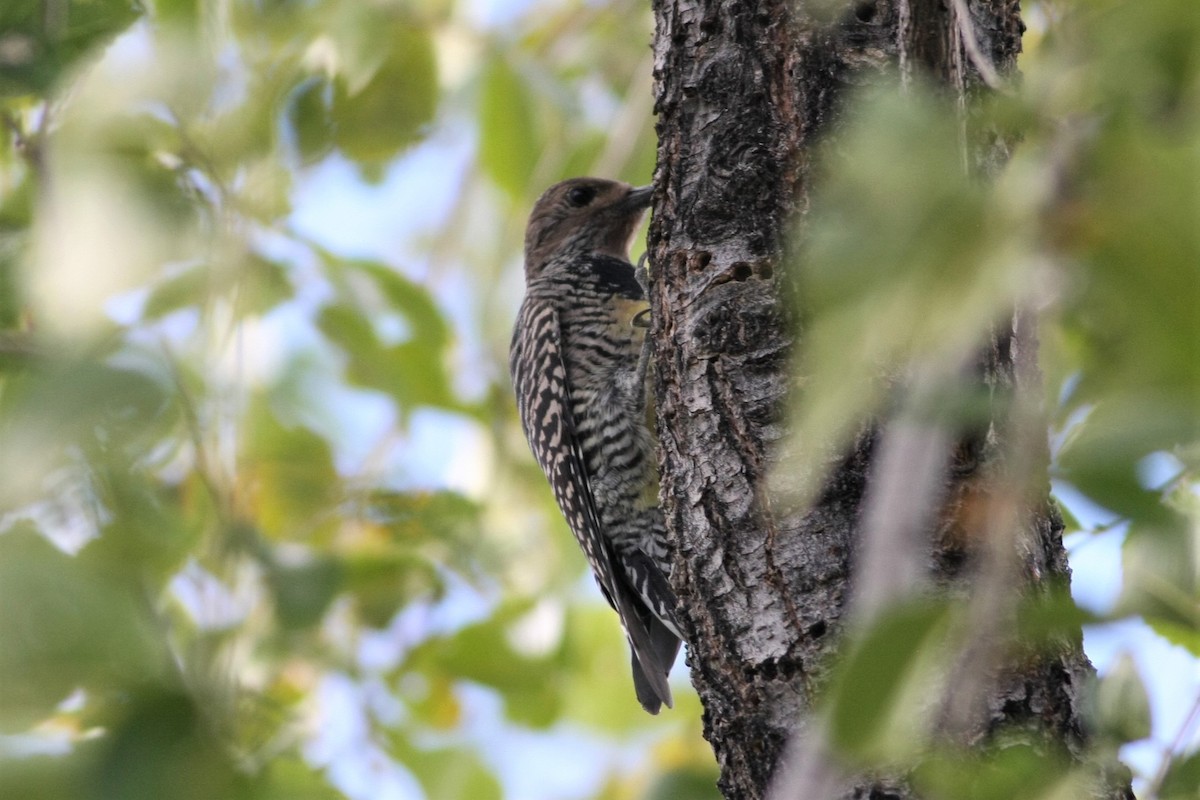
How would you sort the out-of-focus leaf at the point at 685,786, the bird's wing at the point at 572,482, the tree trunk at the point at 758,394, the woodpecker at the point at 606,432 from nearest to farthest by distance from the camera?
the tree trunk at the point at 758,394, the out-of-focus leaf at the point at 685,786, the bird's wing at the point at 572,482, the woodpecker at the point at 606,432

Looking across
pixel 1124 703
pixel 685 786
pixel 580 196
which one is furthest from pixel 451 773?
pixel 580 196

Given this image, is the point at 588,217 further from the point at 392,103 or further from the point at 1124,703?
the point at 1124,703

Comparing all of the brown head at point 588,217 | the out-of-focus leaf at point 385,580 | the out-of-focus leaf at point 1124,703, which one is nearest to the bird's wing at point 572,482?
the brown head at point 588,217

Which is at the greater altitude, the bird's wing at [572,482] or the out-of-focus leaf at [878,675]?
the bird's wing at [572,482]

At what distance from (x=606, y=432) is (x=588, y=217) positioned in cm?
105

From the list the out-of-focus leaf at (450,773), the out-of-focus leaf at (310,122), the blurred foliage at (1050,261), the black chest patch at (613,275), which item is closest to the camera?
the blurred foliage at (1050,261)

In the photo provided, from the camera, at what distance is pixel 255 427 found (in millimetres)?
2777

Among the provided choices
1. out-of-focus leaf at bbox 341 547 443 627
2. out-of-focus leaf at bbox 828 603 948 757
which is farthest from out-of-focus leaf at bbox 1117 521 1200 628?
out-of-focus leaf at bbox 341 547 443 627

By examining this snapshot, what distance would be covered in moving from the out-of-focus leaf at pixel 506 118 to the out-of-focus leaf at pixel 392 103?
0.26 meters

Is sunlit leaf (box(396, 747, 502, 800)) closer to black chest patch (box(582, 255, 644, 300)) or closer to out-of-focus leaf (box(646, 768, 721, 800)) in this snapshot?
out-of-focus leaf (box(646, 768, 721, 800))

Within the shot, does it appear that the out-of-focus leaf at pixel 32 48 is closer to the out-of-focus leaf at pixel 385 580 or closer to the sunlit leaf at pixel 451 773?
the out-of-focus leaf at pixel 385 580

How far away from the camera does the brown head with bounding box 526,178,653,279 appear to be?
4.50 m

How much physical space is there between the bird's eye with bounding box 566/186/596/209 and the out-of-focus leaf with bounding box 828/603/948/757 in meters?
4.04

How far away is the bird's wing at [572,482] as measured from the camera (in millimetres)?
3621
